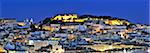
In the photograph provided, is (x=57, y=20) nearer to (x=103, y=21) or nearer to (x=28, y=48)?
(x=103, y=21)

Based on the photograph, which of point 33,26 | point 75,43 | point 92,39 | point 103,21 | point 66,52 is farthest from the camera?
point 103,21

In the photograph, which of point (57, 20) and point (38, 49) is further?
point (57, 20)

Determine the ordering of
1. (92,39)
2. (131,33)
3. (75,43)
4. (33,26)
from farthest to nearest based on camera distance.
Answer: (33,26) < (131,33) < (92,39) < (75,43)

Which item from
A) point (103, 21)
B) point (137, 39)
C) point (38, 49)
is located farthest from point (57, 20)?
point (38, 49)

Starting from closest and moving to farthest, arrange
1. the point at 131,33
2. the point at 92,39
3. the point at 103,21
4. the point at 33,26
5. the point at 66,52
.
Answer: the point at 66,52 → the point at 92,39 → the point at 131,33 → the point at 33,26 → the point at 103,21

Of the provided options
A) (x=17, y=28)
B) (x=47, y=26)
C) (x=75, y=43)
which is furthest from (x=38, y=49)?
(x=47, y=26)

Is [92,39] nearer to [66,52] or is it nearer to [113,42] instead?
[113,42]
